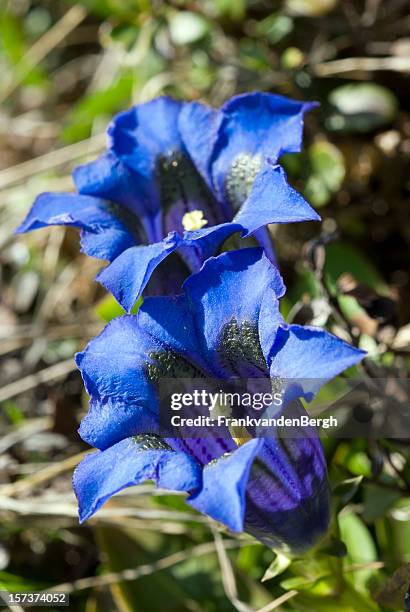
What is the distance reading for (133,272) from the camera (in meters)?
1.02

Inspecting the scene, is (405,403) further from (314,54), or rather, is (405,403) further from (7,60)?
(7,60)

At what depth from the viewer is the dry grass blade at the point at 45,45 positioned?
2336 millimetres

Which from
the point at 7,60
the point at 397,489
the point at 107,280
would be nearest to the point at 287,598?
the point at 397,489

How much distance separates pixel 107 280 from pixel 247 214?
0.65 feet

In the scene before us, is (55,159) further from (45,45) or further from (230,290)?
(230,290)

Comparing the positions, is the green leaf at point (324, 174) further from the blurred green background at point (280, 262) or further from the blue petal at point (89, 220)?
the blue petal at point (89, 220)

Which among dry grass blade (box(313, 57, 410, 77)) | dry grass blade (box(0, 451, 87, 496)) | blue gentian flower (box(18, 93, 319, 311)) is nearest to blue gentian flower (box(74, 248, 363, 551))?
blue gentian flower (box(18, 93, 319, 311))

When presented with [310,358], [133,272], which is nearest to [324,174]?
[133,272]

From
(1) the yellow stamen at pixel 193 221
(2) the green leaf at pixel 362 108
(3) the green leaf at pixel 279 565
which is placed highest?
(1) the yellow stamen at pixel 193 221

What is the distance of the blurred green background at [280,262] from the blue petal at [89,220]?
353mm

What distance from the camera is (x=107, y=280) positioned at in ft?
3.37

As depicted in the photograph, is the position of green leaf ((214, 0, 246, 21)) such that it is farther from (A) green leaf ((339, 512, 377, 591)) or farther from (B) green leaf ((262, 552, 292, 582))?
(B) green leaf ((262, 552, 292, 582))

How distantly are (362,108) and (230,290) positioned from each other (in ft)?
2.93

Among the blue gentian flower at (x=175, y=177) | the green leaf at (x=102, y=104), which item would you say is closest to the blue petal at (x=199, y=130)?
the blue gentian flower at (x=175, y=177)
